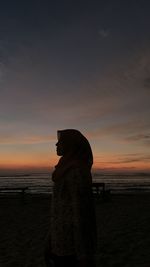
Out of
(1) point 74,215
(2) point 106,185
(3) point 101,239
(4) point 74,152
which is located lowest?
(3) point 101,239

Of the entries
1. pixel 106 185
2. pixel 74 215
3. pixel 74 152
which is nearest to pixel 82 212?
pixel 74 215

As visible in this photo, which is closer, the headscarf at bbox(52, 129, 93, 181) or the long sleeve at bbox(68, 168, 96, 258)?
the long sleeve at bbox(68, 168, 96, 258)

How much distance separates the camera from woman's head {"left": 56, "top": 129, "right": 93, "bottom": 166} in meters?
3.82

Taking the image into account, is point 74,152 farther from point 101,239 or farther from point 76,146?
point 101,239

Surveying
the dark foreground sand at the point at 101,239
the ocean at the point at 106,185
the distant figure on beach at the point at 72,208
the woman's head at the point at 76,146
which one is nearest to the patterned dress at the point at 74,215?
the distant figure on beach at the point at 72,208

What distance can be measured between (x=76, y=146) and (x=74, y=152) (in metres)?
0.06

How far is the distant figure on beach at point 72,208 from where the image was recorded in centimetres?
360

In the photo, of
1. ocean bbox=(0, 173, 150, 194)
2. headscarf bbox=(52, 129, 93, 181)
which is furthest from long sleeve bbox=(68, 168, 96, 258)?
ocean bbox=(0, 173, 150, 194)

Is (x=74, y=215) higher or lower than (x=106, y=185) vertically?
lower

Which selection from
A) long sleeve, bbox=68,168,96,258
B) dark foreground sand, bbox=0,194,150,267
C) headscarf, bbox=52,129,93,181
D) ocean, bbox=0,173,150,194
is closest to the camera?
long sleeve, bbox=68,168,96,258

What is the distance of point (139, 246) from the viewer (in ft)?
33.8

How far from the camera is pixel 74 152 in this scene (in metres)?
3.83

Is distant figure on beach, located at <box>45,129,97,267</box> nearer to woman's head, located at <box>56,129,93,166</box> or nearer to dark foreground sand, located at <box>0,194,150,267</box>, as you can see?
woman's head, located at <box>56,129,93,166</box>

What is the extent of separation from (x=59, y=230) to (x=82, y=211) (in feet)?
1.09
